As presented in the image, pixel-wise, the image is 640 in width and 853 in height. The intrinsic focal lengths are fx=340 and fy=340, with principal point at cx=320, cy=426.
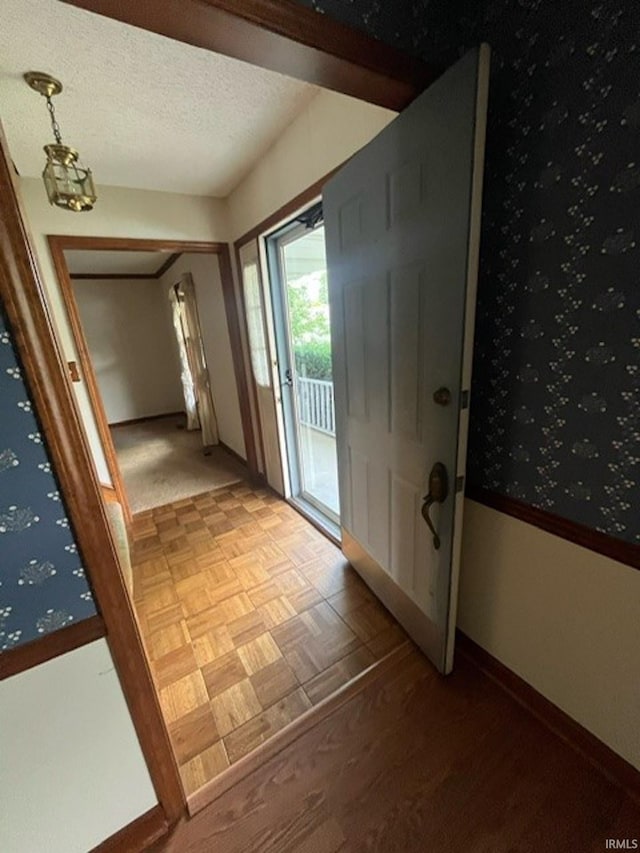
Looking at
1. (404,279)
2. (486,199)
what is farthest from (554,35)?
(404,279)

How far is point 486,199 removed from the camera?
1009mm

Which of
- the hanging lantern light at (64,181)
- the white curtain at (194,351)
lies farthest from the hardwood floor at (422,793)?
the white curtain at (194,351)

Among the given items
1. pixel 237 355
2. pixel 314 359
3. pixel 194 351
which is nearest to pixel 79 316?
pixel 237 355

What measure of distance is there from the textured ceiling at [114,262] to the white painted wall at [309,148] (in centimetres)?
224

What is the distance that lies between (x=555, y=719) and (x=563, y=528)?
698 millimetres

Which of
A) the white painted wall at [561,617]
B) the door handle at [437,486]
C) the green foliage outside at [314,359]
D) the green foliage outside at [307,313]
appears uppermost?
the green foliage outside at [307,313]

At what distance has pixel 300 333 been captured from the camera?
2.65 metres

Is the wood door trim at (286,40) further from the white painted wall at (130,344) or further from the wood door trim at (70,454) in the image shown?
the white painted wall at (130,344)

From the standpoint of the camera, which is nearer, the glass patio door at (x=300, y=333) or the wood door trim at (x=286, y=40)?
the wood door trim at (x=286, y=40)

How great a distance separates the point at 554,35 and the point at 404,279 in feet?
1.97

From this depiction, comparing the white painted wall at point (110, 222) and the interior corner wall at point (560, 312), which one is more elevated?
the white painted wall at point (110, 222)

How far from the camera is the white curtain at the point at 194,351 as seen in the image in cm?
377

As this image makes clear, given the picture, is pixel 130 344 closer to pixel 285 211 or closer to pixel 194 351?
pixel 194 351

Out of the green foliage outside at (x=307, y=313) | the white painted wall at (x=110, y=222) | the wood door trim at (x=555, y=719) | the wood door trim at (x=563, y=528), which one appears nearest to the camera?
the wood door trim at (x=563, y=528)
